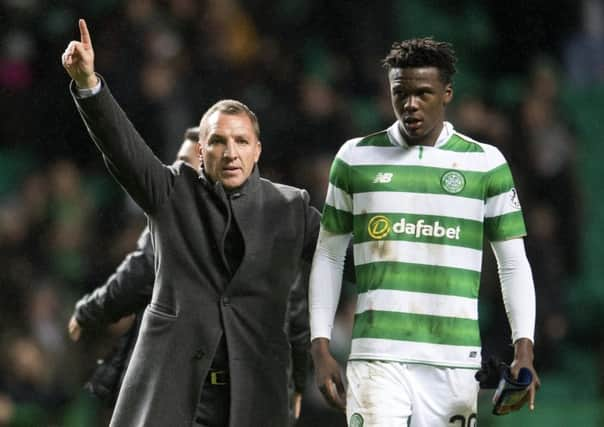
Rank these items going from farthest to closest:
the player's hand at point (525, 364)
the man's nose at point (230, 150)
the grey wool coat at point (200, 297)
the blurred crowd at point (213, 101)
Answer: the blurred crowd at point (213, 101)
the man's nose at point (230, 150)
the grey wool coat at point (200, 297)
the player's hand at point (525, 364)

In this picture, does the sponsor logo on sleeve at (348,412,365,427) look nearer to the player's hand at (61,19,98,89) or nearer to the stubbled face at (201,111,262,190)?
the stubbled face at (201,111,262,190)

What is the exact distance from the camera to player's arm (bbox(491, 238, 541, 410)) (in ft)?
14.2

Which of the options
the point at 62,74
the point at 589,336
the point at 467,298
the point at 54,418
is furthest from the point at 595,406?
the point at 62,74

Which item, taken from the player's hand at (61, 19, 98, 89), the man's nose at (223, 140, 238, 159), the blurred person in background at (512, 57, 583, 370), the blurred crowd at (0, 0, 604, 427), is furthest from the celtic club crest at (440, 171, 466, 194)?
the blurred person in background at (512, 57, 583, 370)

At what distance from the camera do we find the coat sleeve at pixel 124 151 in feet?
14.3

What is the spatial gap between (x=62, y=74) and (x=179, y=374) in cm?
546

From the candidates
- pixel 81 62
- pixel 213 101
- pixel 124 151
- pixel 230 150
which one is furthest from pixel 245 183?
pixel 213 101

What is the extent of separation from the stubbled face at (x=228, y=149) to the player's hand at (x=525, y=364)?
3.88 ft

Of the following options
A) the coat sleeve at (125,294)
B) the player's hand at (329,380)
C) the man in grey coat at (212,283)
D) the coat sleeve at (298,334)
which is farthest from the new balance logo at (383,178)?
the coat sleeve at (125,294)

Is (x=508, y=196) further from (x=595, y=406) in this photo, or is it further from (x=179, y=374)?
(x=595, y=406)

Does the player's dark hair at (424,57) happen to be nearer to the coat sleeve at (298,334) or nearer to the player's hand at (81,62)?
the player's hand at (81,62)

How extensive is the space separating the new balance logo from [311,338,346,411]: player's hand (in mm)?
607

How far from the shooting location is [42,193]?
923 centimetres

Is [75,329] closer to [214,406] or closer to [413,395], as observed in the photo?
[214,406]
